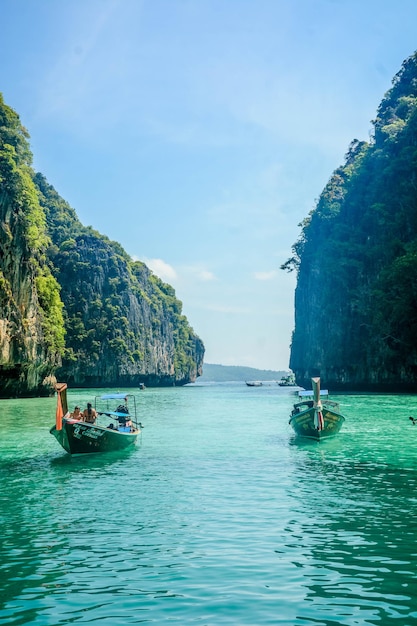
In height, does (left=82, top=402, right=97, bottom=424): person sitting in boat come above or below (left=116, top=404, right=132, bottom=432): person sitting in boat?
above

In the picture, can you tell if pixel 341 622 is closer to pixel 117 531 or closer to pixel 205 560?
pixel 205 560

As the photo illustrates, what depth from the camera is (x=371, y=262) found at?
78562 millimetres

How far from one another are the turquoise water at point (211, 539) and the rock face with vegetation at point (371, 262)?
46.0 m

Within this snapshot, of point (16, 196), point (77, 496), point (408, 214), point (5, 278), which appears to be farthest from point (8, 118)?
point (77, 496)

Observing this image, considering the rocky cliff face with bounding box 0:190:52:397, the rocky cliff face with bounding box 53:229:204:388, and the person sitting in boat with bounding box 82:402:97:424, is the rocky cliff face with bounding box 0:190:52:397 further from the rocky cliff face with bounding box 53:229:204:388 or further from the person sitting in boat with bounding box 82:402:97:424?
the rocky cliff face with bounding box 53:229:204:388

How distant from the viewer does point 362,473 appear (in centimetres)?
1720

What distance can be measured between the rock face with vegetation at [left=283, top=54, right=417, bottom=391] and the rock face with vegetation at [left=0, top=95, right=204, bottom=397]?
37731 millimetres

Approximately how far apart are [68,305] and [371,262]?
64.2 m

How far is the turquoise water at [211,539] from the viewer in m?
7.32

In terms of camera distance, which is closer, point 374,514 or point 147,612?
point 147,612

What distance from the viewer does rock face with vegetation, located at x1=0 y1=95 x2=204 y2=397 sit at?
56875mm

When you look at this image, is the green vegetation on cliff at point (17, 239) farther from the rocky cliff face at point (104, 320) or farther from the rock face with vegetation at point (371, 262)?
the rocky cliff face at point (104, 320)

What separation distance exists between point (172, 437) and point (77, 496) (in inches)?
548

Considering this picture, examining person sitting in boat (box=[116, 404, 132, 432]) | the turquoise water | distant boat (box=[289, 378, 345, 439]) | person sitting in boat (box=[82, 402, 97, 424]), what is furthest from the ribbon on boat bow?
person sitting in boat (box=[82, 402, 97, 424])
